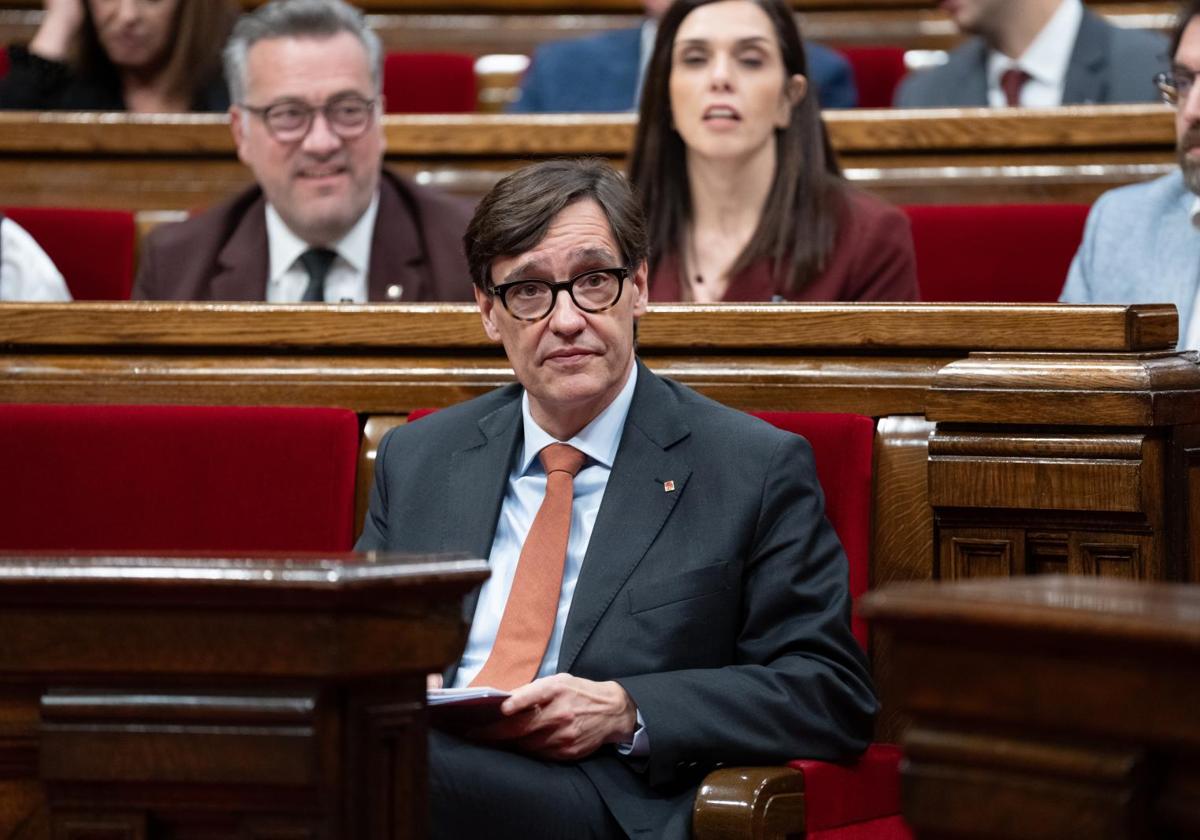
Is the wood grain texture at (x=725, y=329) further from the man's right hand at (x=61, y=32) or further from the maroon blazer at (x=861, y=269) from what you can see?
the man's right hand at (x=61, y=32)

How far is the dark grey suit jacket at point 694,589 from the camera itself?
111cm

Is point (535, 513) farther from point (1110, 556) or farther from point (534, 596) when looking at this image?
point (1110, 556)

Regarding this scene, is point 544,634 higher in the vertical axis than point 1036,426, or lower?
lower

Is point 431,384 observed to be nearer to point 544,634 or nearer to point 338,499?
point 338,499

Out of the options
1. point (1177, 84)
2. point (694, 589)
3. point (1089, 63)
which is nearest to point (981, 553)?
point (694, 589)

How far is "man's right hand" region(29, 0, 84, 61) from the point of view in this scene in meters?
2.39

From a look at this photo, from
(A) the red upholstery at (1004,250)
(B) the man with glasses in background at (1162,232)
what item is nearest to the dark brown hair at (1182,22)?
(B) the man with glasses in background at (1162,232)

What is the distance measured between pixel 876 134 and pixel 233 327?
3.11ft

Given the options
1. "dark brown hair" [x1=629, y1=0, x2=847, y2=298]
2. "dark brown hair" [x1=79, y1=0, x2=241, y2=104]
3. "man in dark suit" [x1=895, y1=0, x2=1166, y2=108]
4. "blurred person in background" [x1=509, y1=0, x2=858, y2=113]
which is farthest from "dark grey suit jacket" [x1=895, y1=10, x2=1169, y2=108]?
"dark brown hair" [x1=79, y1=0, x2=241, y2=104]

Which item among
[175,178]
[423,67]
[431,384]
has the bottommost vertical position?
[431,384]

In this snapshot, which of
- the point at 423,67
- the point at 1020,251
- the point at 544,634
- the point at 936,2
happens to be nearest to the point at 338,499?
the point at 544,634

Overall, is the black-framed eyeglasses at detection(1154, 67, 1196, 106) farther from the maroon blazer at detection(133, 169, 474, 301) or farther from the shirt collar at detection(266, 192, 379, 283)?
the shirt collar at detection(266, 192, 379, 283)

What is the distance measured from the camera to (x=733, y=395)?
4.33 ft

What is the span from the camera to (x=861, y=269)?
1.70 meters
